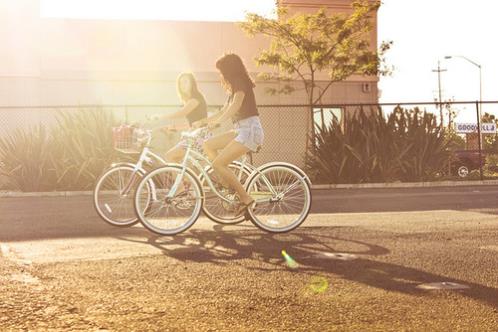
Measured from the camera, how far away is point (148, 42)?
28.2 m

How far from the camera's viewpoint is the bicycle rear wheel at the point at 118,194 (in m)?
8.01

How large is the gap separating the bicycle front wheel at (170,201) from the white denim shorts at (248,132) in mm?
630

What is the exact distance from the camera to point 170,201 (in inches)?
300

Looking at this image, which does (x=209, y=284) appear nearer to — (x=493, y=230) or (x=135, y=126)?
(x=135, y=126)

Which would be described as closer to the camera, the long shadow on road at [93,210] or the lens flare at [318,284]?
the lens flare at [318,284]

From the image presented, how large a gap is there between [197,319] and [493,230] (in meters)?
4.86

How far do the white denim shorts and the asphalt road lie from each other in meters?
0.95

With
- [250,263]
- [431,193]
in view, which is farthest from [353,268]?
[431,193]

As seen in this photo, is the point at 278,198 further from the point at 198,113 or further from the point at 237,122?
the point at 198,113

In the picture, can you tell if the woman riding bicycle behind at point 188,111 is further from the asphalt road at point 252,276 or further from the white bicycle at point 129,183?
the asphalt road at point 252,276

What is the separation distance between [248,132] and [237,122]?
0.16 metres

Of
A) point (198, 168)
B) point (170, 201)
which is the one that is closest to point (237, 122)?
point (198, 168)

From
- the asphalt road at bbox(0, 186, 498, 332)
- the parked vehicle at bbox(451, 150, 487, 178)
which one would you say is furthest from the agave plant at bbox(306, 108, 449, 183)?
the parked vehicle at bbox(451, 150, 487, 178)

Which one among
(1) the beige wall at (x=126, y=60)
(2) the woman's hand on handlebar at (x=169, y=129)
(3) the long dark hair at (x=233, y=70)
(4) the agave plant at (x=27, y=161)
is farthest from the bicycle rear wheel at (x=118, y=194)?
(1) the beige wall at (x=126, y=60)
